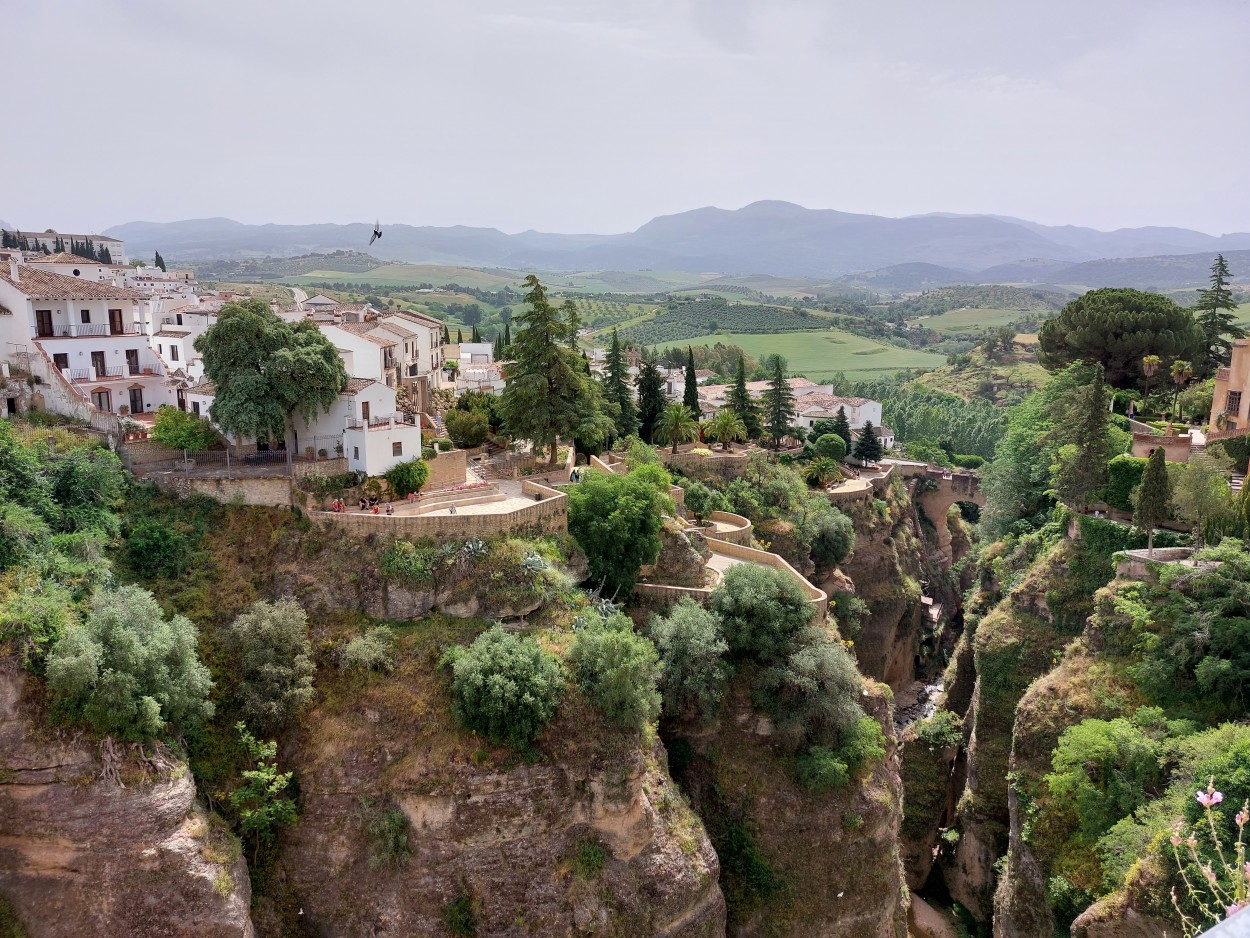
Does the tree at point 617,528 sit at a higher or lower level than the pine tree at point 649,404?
lower

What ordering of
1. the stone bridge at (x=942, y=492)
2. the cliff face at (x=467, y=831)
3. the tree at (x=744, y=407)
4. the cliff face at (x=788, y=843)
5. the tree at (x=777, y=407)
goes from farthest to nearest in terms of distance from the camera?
the stone bridge at (x=942, y=492) < the tree at (x=777, y=407) < the tree at (x=744, y=407) < the cliff face at (x=788, y=843) < the cliff face at (x=467, y=831)

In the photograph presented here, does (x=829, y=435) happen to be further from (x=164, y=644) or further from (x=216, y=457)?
(x=164, y=644)

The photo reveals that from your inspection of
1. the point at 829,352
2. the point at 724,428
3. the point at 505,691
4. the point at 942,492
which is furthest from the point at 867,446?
the point at 829,352

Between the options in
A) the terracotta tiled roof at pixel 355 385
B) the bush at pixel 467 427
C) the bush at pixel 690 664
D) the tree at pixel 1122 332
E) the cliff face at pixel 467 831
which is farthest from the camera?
the tree at pixel 1122 332

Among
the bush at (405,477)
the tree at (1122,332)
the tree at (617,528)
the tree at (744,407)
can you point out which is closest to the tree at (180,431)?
the bush at (405,477)

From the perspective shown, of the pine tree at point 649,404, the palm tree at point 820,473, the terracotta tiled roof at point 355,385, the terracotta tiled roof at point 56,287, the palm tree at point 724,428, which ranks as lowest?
the palm tree at point 820,473

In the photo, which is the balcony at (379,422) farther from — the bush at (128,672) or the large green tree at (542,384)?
the bush at (128,672)

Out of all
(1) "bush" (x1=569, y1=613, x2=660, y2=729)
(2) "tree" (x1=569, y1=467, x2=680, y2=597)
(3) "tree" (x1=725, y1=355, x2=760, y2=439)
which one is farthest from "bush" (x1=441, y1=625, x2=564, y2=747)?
(3) "tree" (x1=725, y1=355, x2=760, y2=439)
